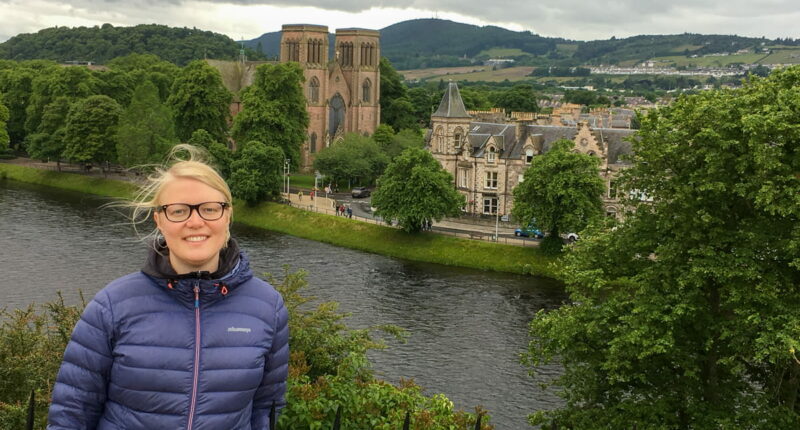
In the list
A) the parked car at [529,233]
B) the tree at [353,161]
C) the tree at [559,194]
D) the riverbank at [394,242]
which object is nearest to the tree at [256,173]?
the riverbank at [394,242]

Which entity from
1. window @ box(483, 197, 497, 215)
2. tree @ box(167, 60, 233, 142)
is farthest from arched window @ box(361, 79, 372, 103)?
window @ box(483, 197, 497, 215)

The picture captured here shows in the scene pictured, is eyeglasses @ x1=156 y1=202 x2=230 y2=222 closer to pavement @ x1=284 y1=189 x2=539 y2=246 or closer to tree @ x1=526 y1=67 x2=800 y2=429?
tree @ x1=526 y1=67 x2=800 y2=429

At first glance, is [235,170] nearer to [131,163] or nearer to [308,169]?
[131,163]

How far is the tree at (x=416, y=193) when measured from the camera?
6091cm

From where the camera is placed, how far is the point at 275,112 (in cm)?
8162

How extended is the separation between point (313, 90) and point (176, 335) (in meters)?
97.3

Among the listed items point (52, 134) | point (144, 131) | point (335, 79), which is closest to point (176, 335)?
point (144, 131)

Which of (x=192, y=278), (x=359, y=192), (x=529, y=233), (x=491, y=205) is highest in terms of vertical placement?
(x=192, y=278)

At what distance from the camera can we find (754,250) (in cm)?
2069

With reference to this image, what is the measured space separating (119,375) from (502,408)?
27.8 metres

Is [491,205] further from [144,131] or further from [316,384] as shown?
[316,384]

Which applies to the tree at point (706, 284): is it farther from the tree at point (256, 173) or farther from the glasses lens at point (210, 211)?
the tree at point (256, 173)

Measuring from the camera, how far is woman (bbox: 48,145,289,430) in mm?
6340

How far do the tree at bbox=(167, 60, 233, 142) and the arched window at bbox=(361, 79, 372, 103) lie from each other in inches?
864
